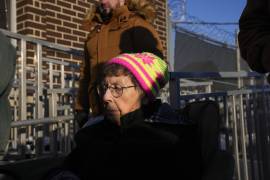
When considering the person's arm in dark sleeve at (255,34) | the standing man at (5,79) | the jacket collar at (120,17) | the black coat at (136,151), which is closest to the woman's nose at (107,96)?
the black coat at (136,151)

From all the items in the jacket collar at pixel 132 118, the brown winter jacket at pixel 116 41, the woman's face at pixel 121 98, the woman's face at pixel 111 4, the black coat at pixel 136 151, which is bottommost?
the black coat at pixel 136 151

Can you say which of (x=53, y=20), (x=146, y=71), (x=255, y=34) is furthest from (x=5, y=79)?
(x=53, y=20)

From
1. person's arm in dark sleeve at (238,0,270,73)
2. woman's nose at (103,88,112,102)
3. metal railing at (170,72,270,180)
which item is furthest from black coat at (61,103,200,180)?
metal railing at (170,72,270,180)

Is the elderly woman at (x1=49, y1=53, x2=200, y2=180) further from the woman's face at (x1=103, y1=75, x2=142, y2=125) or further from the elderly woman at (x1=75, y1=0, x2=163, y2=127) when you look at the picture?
the elderly woman at (x1=75, y1=0, x2=163, y2=127)

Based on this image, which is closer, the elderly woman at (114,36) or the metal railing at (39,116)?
the elderly woman at (114,36)

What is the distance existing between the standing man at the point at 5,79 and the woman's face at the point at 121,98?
57 centimetres

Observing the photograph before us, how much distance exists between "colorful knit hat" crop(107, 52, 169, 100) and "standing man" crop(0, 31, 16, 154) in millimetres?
642

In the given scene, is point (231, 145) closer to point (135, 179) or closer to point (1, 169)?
point (135, 179)

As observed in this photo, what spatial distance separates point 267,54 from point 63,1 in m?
4.61

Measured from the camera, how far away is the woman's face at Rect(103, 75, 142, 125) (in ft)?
7.00

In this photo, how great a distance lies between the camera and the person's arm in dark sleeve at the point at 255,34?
65.1 inches

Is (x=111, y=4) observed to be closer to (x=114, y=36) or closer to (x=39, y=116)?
(x=114, y=36)

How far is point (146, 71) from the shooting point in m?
2.17

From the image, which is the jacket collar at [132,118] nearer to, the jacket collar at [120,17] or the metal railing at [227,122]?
the metal railing at [227,122]
